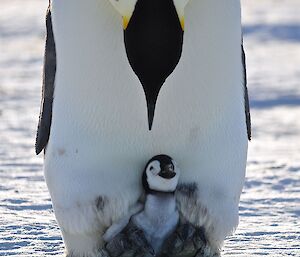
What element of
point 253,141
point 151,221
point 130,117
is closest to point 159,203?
point 151,221

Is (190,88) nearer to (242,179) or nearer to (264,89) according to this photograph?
(242,179)

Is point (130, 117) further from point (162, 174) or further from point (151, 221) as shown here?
point (151, 221)

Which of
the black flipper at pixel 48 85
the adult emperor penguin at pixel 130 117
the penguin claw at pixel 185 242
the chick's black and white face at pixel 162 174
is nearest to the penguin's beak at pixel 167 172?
the chick's black and white face at pixel 162 174

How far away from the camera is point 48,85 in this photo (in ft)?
17.7

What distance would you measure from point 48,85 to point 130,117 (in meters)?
0.40

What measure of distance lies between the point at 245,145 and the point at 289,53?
6536 millimetres

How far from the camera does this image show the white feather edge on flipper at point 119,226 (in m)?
5.34

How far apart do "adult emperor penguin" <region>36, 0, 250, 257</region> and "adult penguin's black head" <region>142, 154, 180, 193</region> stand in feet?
0.23

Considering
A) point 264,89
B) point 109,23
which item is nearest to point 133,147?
point 109,23

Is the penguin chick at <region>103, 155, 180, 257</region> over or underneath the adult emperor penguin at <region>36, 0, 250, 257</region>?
underneath

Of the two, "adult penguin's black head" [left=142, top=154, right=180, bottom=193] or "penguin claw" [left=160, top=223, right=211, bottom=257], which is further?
"penguin claw" [left=160, top=223, right=211, bottom=257]

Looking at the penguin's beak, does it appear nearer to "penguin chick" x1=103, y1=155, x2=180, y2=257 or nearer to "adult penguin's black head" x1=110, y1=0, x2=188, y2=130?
"penguin chick" x1=103, y1=155, x2=180, y2=257

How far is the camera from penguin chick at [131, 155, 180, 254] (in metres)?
5.18

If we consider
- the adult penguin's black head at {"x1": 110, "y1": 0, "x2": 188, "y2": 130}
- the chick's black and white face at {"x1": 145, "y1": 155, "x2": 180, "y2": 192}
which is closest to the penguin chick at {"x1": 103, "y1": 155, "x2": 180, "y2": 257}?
the chick's black and white face at {"x1": 145, "y1": 155, "x2": 180, "y2": 192}
